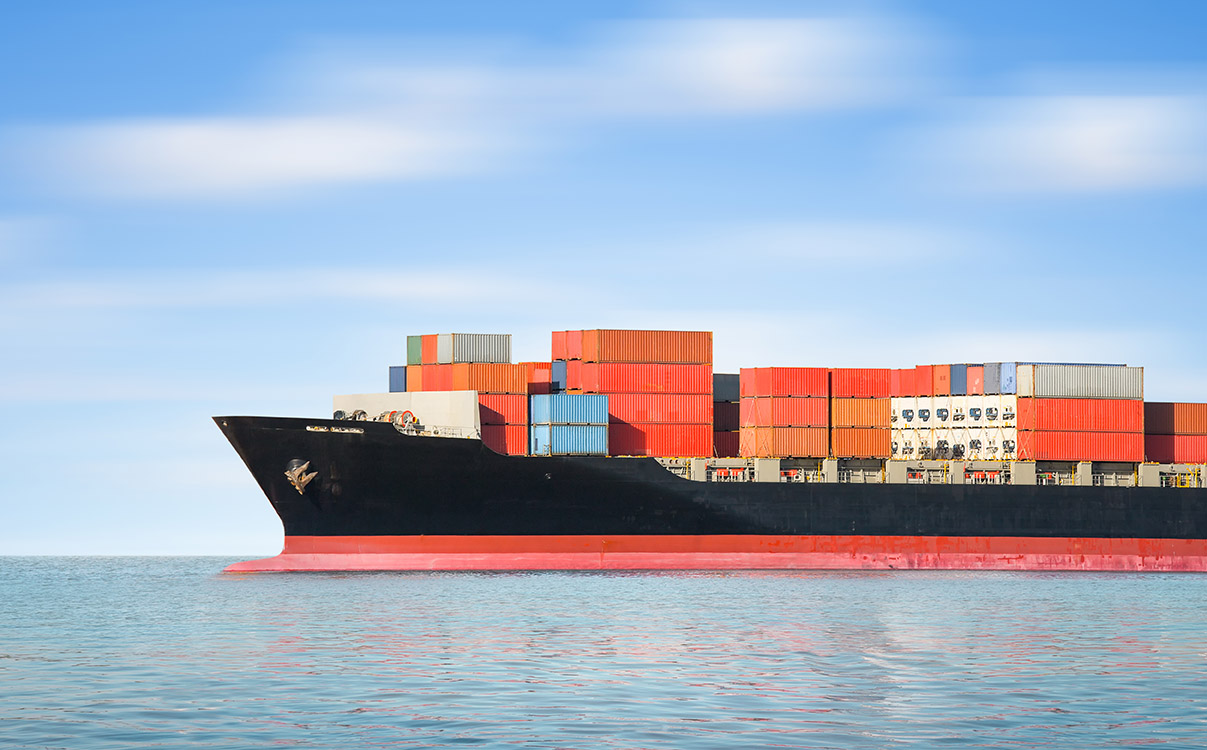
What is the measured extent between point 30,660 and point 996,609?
24294 mm

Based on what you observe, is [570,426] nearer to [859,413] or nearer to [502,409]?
[502,409]

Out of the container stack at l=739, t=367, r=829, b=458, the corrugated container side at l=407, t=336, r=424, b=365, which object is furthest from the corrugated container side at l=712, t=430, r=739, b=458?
the corrugated container side at l=407, t=336, r=424, b=365

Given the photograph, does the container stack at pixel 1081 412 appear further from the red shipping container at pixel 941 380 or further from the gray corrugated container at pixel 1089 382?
the red shipping container at pixel 941 380

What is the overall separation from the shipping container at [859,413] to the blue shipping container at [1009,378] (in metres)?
4.97

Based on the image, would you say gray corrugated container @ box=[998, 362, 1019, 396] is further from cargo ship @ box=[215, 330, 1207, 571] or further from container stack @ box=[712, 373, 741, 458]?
container stack @ box=[712, 373, 741, 458]

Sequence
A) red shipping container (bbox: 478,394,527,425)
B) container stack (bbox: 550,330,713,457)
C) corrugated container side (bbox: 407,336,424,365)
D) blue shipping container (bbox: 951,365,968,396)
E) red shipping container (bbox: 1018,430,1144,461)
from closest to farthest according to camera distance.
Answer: red shipping container (bbox: 478,394,527,425)
container stack (bbox: 550,330,713,457)
corrugated container side (bbox: 407,336,424,365)
red shipping container (bbox: 1018,430,1144,461)
blue shipping container (bbox: 951,365,968,396)

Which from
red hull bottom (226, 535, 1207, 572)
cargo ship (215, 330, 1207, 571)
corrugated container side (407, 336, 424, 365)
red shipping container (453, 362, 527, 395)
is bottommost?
red hull bottom (226, 535, 1207, 572)

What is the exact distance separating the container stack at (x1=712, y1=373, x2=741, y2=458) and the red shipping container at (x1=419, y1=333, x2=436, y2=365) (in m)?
12.0

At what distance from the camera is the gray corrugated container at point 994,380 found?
2167 inches

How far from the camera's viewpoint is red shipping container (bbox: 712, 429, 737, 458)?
56281 mm

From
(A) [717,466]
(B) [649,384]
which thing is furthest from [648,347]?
(A) [717,466]

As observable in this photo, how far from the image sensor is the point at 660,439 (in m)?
52.2

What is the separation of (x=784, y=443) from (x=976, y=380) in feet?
29.6

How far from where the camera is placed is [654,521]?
163ft
